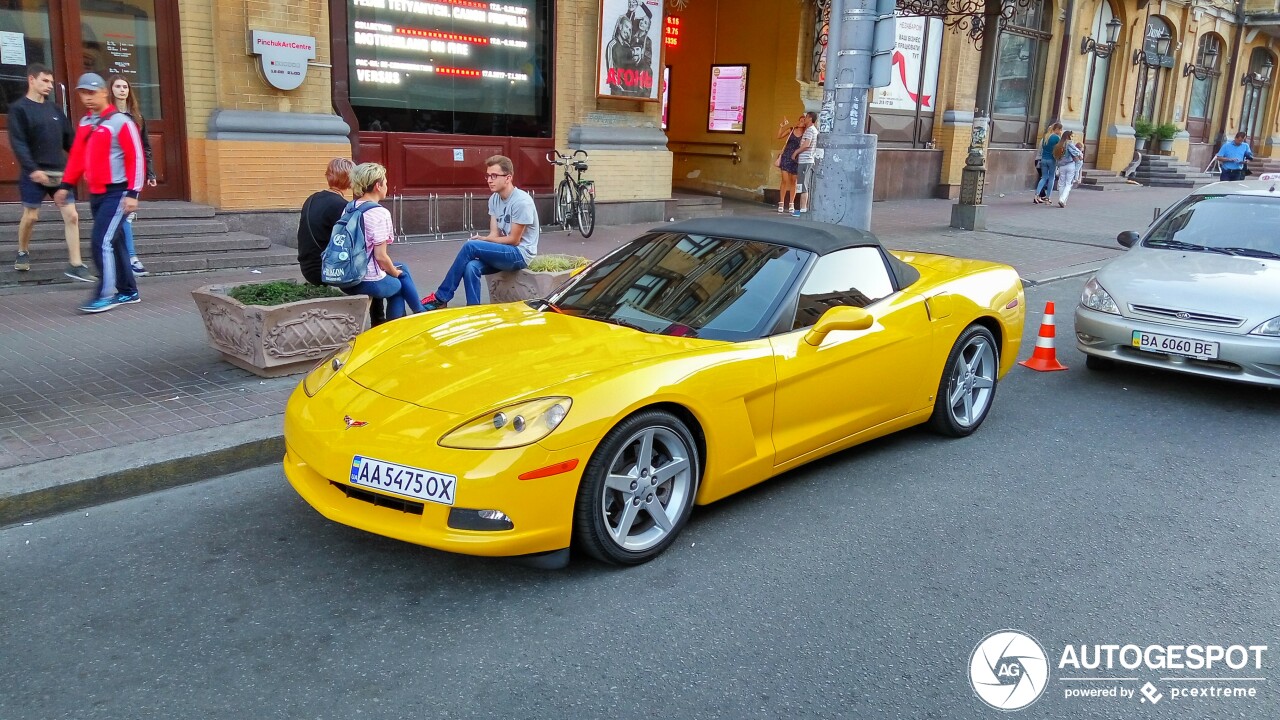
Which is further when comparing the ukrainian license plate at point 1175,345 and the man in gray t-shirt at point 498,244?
the man in gray t-shirt at point 498,244

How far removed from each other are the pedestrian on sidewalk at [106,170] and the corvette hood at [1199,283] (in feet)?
25.6

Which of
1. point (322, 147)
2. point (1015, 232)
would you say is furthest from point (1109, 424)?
point (1015, 232)

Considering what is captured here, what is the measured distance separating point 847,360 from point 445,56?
999cm

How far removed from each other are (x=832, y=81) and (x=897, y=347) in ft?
16.2

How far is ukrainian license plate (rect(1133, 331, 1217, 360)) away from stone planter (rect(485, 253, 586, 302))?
13.9 ft

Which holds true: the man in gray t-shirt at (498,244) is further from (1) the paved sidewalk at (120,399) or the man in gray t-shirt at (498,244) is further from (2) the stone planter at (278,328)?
(1) the paved sidewalk at (120,399)

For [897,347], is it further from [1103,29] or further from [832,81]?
[1103,29]

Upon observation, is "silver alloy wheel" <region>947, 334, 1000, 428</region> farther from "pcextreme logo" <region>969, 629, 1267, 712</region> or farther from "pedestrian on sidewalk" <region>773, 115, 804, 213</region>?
"pedestrian on sidewalk" <region>773, 115, 804, 213</region>

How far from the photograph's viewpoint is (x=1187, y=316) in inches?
263

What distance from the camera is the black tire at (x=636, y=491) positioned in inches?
150

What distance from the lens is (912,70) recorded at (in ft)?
71.4

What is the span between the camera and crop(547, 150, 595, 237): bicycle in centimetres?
1373

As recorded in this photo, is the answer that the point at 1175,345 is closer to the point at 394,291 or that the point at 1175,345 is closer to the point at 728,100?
the point at 394,291

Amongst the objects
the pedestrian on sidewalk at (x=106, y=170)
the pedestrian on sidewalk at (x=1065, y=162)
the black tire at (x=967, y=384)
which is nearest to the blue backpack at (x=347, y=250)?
the pedestrian on sidewalk at (x=106, y=170)
